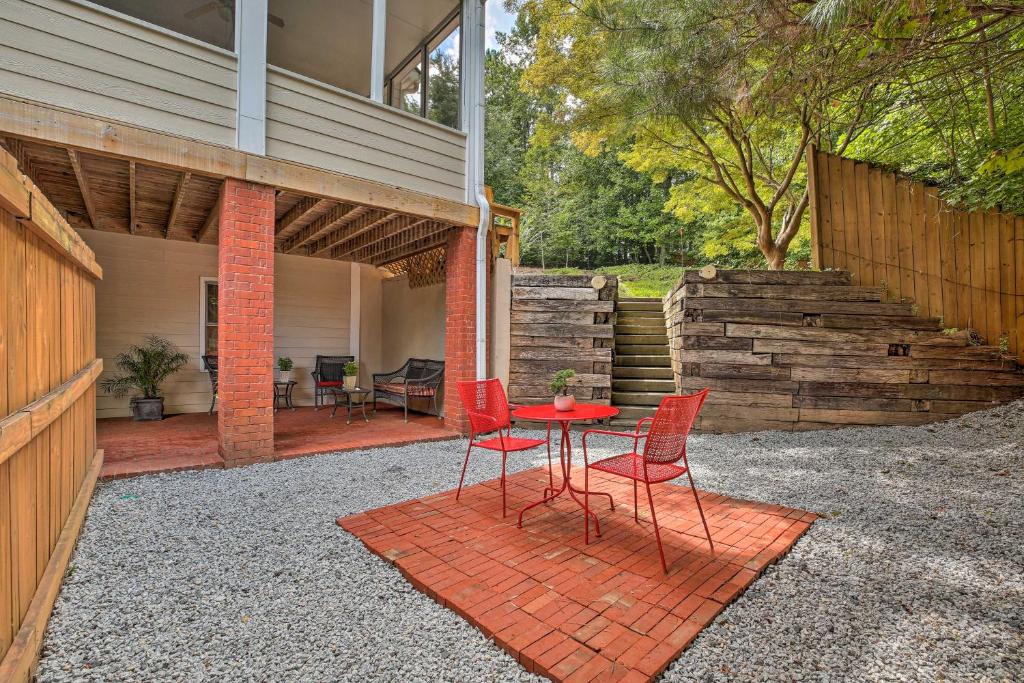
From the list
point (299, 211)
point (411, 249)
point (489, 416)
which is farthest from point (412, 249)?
point (489, 416)

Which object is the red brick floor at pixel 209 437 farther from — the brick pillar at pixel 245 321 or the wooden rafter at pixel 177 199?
the wooden rafter at pixel 177 199

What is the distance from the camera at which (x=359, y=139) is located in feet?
16.5

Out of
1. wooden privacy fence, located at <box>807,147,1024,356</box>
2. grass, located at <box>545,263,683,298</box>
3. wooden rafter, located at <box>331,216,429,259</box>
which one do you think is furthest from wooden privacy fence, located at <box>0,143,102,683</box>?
grass, located at <box>545,263,683,298</box>

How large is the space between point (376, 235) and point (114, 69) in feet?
11.2

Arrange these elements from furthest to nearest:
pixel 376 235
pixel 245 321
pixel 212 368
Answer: pixel 212 368 → pixel 376 235 → pixel 245 321

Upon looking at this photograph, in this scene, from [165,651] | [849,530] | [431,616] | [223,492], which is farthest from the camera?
[223,492]

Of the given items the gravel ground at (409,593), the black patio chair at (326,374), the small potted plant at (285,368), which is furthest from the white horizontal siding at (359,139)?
the small potted plant at (285,368)

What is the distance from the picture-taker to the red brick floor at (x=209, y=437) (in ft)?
13.9

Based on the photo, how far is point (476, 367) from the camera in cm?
589

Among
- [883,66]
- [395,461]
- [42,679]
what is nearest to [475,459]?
[395,461]

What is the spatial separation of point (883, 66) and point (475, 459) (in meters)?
5.08

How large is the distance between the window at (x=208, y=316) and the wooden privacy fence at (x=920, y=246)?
862 centimetres

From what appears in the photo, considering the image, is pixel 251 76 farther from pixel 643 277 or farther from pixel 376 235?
pixel 643 277

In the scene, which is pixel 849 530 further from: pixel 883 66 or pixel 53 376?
pixel 53 376
